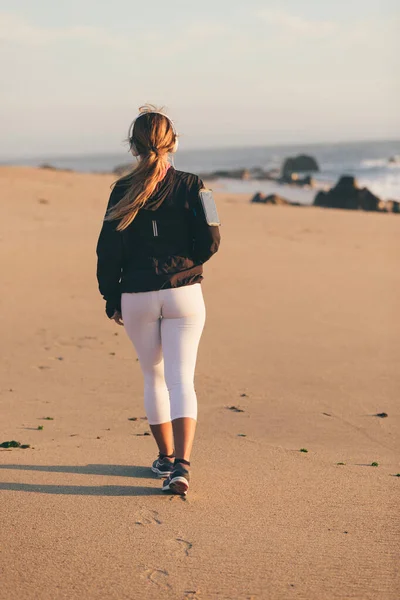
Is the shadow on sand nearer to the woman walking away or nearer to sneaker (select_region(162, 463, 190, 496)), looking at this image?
sneaker (select_region(162, 463, 190, 496))

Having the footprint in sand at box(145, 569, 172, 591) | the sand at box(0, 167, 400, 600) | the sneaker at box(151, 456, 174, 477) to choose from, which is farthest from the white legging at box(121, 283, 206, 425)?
the footprint in sand at box(145, 569, 172, 591)

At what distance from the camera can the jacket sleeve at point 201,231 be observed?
4.50 m

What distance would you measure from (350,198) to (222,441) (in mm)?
21685

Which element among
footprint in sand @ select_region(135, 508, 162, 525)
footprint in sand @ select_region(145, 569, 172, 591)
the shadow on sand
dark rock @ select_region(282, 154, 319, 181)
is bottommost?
dark rock @ select_region(282, 154, 319, 181)

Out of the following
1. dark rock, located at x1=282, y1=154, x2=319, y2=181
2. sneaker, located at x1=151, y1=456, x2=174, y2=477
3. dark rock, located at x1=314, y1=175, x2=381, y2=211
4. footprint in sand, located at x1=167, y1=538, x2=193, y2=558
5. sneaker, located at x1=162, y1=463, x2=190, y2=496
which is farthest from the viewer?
dark rock, located at x1=282, y1=154, x2=319, y2=181

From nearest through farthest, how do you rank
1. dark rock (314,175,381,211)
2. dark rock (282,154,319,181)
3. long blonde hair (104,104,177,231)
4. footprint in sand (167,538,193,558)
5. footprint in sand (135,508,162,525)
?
footprint in sand (167,538,193,558) → footprint in sand (135,508,162,525) → long blonde hair (104,104,177,231) → dark rock (314,175,381,211) → dark rock (282,154,319,181)

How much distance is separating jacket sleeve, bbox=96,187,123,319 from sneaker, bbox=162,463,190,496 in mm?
1018

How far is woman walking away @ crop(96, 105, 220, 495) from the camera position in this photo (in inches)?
175

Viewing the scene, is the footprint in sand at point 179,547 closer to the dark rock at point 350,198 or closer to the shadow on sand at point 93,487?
the shadow on sand at point 93,487

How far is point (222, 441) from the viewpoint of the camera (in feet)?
19.5

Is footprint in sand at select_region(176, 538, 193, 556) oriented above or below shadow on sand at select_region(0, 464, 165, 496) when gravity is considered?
above

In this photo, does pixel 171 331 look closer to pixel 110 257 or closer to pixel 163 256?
pixel 163 256

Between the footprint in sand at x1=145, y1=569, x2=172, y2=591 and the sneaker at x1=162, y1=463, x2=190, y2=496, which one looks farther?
the sneaker at x1=162, y1=463, x2=190, y2=496

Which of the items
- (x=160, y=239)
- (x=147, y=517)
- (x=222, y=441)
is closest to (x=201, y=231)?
(x=160, y=239)
